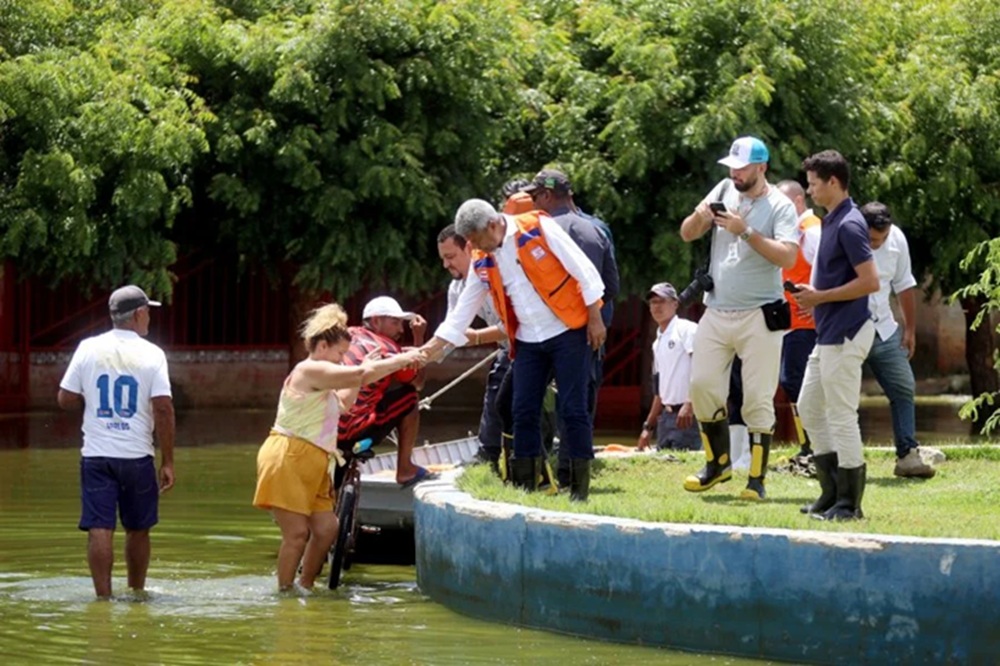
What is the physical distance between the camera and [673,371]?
14.6 meters

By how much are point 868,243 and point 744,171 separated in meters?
0.94

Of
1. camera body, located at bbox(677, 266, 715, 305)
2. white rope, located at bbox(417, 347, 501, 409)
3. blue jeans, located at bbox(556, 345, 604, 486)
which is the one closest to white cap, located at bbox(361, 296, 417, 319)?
white rope, located at bbox(417, 347, 501, 409)

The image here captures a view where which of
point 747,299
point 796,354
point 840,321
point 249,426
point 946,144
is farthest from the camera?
point 946,144

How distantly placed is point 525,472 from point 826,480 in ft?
5.89

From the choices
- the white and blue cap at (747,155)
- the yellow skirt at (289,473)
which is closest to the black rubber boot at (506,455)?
the yellow skirt at (289,473)

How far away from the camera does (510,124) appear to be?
23.8 metres

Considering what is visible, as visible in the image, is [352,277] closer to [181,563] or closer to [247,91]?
[247,91]

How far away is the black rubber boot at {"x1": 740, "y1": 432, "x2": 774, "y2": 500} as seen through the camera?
11.4 m

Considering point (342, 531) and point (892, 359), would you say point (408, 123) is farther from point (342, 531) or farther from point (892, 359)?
point (342, 531)

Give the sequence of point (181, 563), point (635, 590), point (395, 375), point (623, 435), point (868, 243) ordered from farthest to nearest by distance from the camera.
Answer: point (623, 435) < point (181, 563) < point (395, 375) < point (868, 243) < point (635, 590)

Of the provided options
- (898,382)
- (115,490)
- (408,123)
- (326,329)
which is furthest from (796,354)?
(408,123)

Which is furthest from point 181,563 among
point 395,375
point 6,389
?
point 6,389

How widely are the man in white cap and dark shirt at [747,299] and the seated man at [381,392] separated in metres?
1.78

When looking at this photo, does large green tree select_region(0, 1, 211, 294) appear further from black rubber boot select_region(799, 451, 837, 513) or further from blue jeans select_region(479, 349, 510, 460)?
black rubber boot select_region(799, 451, 837, 513)
